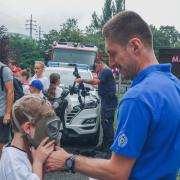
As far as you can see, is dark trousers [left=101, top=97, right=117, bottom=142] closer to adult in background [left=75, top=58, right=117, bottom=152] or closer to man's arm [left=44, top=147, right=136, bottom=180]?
adult in background [left=75, top=58, right=117, bottom=152]

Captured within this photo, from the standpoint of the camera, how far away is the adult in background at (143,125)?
139 cm

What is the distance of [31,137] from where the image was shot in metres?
1.88

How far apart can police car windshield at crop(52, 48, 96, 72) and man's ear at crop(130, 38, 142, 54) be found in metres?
9.83

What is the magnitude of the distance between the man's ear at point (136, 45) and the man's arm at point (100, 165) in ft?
2.15

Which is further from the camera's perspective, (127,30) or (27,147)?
(27,147)

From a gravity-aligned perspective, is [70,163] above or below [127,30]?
below

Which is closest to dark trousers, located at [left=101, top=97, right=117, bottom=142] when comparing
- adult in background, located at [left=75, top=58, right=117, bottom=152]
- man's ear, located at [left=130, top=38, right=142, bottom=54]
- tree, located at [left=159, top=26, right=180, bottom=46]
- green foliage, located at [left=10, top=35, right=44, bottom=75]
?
adult in background, located at [left=75, top=58, right=117, bottom=152]

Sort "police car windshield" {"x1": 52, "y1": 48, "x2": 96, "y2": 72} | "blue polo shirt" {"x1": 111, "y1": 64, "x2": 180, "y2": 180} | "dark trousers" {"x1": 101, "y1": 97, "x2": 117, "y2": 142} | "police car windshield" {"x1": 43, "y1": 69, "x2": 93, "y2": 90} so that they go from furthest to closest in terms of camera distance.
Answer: "police car windshield" {"x1": 52, "y1": 48, "x2": 96, "y2": 72} < "police car windshield" {"x1": 43, "y1": 69, "x2": 93, "y2": 90} < "dark trousers" {"x1": 101, "y1": 97, "x2": 117, "y2": 142} < "blue polo shirt" {"x1": 111, "y1": 64, "x2": 180, "y2": 180}

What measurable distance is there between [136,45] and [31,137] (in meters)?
0.99

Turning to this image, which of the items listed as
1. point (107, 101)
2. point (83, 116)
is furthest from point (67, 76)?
point (83, 116)

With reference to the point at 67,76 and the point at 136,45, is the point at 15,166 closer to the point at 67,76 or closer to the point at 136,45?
the point at 136,45

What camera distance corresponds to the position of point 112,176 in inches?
58.5

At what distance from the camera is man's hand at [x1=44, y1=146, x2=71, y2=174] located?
1.76 metres

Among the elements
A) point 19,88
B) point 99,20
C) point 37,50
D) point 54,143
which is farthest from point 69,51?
point 37,50
